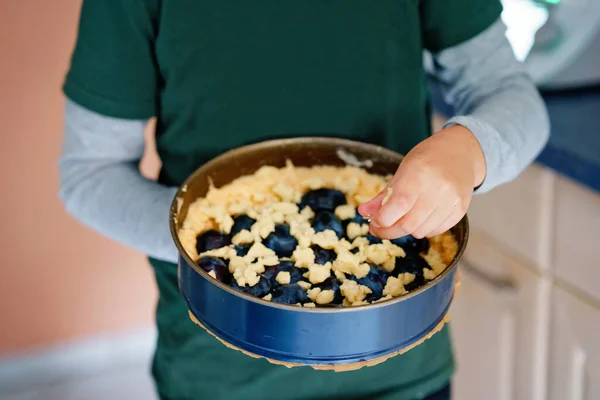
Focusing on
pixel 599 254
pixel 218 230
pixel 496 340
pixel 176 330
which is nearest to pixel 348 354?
pixel 218 230

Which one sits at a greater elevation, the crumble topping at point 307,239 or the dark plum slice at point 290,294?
the dark plum slice at point 290,294

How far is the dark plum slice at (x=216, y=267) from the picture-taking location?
1.76ft

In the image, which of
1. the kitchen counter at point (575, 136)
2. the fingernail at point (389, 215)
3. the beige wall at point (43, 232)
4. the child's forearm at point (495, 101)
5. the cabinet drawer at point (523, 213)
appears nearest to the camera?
the fingernail at point (389, 215)

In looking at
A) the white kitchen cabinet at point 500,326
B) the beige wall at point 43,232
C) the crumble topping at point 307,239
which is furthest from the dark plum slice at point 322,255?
the beige wall at point 43,232

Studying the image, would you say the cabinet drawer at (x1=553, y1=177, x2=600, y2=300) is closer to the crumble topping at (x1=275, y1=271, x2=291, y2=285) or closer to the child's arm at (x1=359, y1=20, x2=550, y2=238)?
the child's arm at (x1=359, y1=20, x2=550, y2=238)

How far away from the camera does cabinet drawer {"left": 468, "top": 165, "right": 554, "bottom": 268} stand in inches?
36.5

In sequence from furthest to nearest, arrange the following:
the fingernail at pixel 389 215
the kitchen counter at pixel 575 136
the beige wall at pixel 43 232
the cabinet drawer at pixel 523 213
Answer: the beige wall at pixel 43 232 → the cabinet drawer at pixel 523 213 → the kitchen counter at pixel 575 136 → the fingernail at pixel 389 215

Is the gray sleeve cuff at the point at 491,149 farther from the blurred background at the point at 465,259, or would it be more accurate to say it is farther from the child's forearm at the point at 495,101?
the blurred background at the point at 465,259

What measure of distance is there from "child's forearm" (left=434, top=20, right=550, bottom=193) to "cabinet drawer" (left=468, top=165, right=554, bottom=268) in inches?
10.6

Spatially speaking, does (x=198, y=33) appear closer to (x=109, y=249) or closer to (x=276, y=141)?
(x=276, y=141)

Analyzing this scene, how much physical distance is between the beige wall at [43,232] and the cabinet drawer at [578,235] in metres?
0.81

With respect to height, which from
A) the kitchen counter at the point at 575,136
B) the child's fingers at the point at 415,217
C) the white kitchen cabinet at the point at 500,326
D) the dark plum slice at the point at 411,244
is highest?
the child's fingers at the point at 415,217

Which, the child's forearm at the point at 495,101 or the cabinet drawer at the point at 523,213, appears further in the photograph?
the cabinet drawer at the point at 523,213

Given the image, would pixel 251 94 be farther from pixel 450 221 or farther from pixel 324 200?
pixel 450 221
